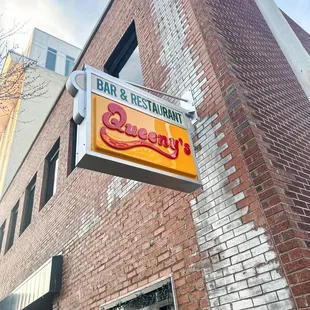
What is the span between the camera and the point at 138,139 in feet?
9.00

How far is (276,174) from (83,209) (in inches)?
160

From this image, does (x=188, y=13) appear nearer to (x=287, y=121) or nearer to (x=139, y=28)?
(x=139, y=28)

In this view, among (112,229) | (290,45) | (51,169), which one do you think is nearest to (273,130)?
(290,45)

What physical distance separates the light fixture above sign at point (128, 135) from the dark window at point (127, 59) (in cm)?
277

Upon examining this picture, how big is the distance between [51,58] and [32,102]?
6064mm

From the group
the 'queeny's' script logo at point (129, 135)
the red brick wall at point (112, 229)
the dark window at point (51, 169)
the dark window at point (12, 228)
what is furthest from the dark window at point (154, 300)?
the dark window at point (12, 228)

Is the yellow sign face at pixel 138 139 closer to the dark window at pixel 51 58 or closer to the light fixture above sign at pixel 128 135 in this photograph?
the light fixture above sign at pixel 128 135

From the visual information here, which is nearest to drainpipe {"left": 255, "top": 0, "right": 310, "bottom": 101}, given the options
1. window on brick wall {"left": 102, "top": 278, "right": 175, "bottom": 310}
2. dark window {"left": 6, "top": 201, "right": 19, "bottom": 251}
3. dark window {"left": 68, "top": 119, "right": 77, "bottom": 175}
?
window on brick wall {"left": 102, "top": 278, "right": 175, "bottom": 310}

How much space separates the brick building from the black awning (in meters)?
0.03

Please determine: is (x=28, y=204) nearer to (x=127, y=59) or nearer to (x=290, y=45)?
(x=127, y=59)

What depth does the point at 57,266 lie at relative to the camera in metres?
5.77

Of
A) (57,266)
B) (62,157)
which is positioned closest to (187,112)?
(57,266)

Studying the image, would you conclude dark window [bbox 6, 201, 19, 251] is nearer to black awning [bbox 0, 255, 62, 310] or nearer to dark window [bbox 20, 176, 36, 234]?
dark window [bbox 20, 176, 36, 234]

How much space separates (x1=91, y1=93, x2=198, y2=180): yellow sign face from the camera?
8.37 feet
